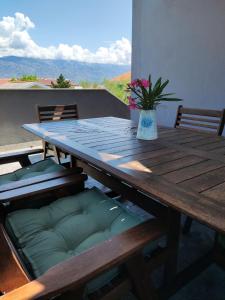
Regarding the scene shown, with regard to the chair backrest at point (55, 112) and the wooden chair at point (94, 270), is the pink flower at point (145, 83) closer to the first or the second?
the wooden chair at point (94, 270)

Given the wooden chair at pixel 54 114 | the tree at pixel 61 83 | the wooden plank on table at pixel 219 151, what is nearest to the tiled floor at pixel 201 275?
the wooden plank on table at pixel 219 151

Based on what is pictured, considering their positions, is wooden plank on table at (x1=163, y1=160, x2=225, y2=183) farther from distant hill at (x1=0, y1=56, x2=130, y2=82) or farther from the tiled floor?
distant hill at (x1=0, y1=56, x2=130, y2=82)

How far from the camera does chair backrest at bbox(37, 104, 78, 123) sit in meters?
2.57

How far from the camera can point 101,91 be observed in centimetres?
468

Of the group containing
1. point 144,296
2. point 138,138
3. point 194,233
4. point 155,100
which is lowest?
point 194,233

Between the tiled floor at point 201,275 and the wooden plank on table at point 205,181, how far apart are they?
682 millimetres

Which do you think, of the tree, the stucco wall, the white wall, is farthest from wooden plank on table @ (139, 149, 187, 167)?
the tree

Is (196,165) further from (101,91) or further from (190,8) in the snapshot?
(101,91)

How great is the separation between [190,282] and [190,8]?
3547 millimetres

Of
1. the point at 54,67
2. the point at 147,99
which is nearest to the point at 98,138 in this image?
the point at 147,99

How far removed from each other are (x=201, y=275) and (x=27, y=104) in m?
3.61

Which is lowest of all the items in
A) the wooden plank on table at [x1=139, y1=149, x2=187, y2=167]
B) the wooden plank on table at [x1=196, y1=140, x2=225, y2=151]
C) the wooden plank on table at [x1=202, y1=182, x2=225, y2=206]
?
the wooden plank on table at [x1=196, y1=140, x2=225, y2=151]

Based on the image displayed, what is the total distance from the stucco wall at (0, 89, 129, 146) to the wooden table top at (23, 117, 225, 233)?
2.08 metres

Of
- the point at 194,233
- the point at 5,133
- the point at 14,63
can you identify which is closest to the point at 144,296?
the point at 194,233
